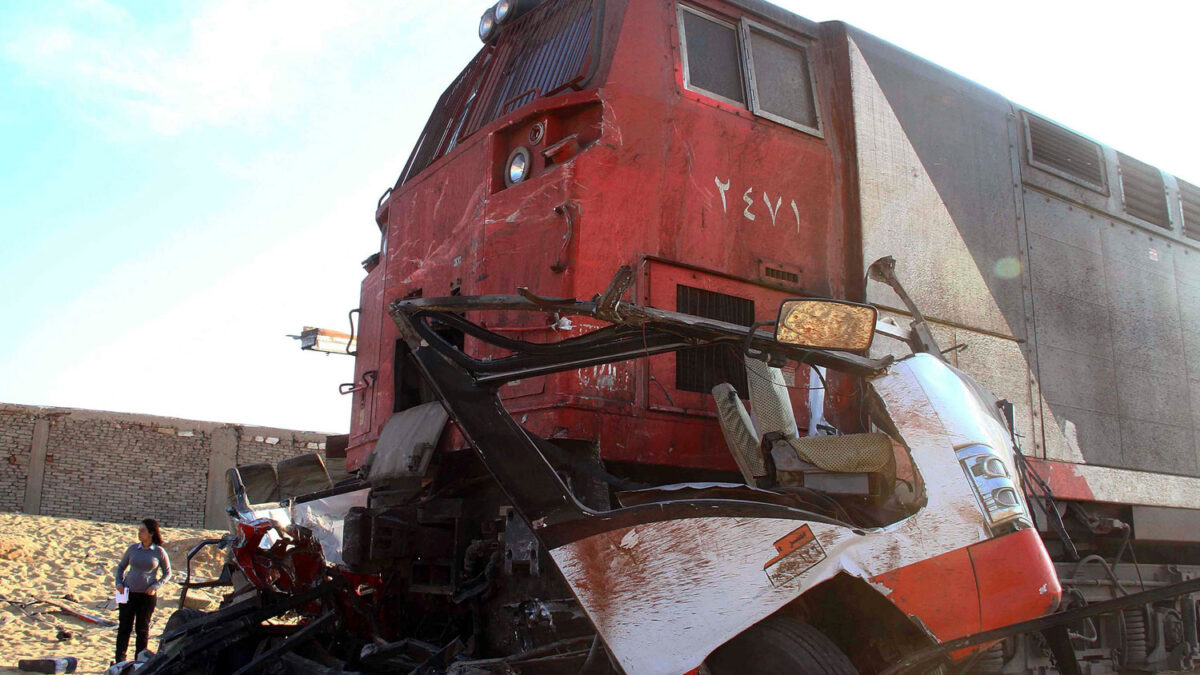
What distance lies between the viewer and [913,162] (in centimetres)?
526

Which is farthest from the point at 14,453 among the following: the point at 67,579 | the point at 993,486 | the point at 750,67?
the point at 993,486

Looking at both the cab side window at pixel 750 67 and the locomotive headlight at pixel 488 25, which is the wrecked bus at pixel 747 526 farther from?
the locomotive headlight at pixel 488 25

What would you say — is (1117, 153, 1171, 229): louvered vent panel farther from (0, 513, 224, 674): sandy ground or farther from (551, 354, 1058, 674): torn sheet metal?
(0, 513, 224, 674): sandy ground

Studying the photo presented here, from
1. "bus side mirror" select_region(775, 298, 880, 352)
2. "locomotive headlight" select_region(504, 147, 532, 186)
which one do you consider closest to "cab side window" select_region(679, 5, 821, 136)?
"locomotive headlight" select_region(504, 147, 532, 186)

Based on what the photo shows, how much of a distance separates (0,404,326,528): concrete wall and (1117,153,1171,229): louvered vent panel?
1919 cm

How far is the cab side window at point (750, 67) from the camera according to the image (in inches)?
188

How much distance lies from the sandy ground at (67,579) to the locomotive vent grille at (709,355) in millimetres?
6138

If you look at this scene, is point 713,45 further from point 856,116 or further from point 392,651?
point 392,651

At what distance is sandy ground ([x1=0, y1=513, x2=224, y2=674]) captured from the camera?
9108 millimetres

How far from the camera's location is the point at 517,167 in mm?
4590

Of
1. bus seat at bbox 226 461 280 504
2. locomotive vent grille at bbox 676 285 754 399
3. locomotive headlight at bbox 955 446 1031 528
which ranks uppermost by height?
locomotive vent grille at bbox 676 285 754 399

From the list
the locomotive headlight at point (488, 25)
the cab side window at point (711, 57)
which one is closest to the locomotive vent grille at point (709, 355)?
the cab side window at point (711, 57)

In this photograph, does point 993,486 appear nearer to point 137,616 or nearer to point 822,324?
point 822,324

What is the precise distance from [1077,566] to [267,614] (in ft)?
12.9
